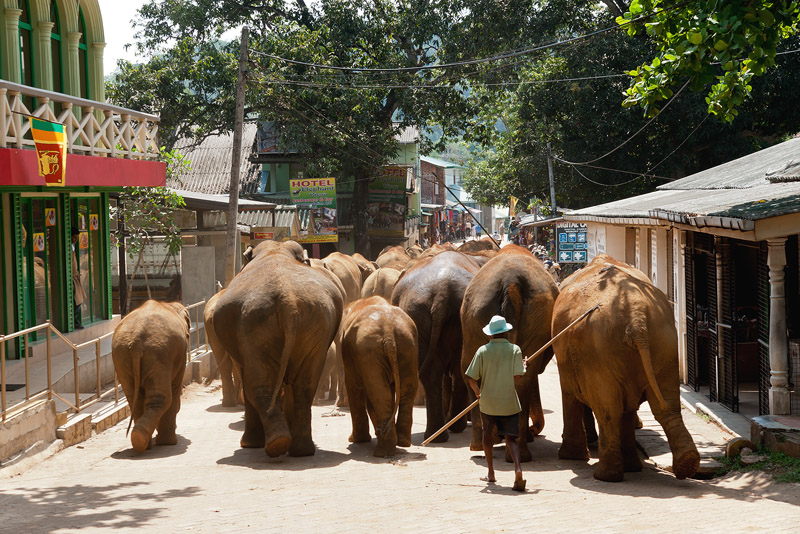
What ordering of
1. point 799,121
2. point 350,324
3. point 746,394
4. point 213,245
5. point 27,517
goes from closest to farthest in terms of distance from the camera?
1. point 27,517
2. point 350,324
3. point 746,394
4. point 213,245
5. point 799,121

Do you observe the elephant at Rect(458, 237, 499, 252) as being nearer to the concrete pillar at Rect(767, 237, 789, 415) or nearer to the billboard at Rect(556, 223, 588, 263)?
the concrete pillar at Rect(767, 237, 789, 415)

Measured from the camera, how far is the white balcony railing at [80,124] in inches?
464

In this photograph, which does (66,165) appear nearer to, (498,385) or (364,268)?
(498,385)

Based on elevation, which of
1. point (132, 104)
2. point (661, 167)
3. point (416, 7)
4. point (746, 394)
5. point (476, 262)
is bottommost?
point (746, 394)

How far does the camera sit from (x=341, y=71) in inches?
1227

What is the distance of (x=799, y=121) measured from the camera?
26.8 meters

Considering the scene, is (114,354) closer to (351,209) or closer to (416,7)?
(416,7)

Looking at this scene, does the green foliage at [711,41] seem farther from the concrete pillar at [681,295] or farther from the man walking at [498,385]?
the man walking at [498,385]

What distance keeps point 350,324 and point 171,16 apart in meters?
26.7

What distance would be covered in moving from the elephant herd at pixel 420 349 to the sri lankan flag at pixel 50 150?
2.74 m

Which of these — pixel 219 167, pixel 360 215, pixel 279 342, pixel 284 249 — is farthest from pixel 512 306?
pixel 219 167

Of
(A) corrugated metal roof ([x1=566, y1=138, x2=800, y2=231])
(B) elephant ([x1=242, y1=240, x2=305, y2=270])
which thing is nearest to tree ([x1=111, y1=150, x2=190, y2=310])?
(B) elephant ([x1=242, y1=240, x2=305, y2=270])

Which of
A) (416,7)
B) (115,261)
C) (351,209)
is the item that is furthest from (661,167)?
(115,261)

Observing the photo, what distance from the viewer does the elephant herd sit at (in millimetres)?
7895
